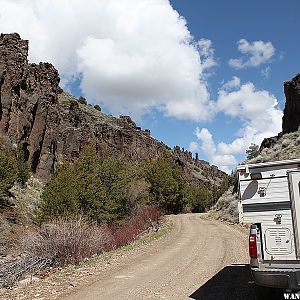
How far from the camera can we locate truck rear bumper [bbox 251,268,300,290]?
611cm

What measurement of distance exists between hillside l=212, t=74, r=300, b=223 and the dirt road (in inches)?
663

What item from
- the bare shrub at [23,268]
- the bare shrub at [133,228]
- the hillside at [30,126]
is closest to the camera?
the bare shrub at [23,268]

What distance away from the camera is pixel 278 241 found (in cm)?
652

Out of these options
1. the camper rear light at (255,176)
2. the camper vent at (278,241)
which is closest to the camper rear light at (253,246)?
the camper vent at (278,241)

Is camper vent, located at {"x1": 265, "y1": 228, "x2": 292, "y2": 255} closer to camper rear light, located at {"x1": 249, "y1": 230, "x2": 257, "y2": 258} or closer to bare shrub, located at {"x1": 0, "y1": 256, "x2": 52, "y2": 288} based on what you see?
camper rear light, located at {"x1": 249, "y1": 230, "x2": 257, "y2": 258}

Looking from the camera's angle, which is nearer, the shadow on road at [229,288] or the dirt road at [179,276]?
the shadow on road at [229,288]

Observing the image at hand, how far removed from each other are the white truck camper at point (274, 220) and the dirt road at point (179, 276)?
2.13 meters

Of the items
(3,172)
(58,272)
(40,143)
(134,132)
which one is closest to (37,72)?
(40,143)

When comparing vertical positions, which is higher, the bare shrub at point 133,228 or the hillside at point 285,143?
the hillside at point 285,143

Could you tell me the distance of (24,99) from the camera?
188ft

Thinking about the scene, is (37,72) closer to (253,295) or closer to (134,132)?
(134,132)

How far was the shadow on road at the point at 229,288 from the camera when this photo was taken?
27.1 ft

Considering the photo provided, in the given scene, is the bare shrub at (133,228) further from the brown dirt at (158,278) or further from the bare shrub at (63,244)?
the brown dirt at (158,278)

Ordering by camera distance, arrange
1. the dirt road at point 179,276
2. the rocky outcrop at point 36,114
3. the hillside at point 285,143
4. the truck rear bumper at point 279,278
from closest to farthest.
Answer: the truck rear bumper at point 279,278 → the dirt road at point 179,276 → the hillside at point 285,143 → the rocky outcrop at point 36,114
